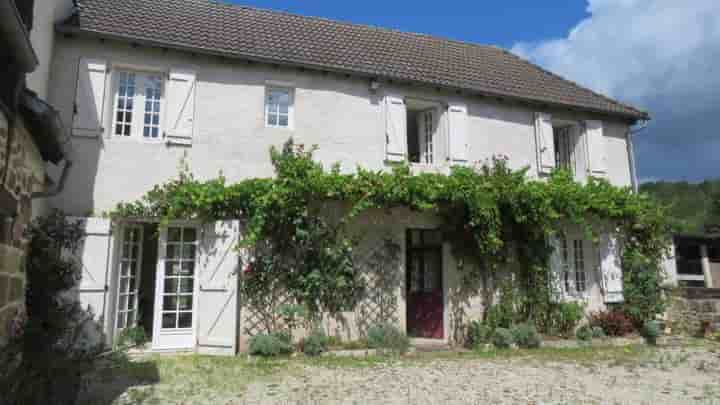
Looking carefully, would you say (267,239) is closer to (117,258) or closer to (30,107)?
(117,258)

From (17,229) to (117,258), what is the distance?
3.00 metres

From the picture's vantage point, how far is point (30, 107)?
3900 millimetres

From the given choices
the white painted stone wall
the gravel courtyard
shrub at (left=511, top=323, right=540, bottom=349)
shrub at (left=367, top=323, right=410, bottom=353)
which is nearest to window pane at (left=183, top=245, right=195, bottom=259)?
the white painted stone wall

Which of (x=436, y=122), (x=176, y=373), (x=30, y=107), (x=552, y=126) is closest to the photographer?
(x=30, y=107)

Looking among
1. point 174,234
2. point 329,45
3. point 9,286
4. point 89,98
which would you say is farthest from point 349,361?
point 329,45

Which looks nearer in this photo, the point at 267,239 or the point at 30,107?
the point at 30,107

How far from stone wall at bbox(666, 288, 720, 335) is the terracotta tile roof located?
399 cm

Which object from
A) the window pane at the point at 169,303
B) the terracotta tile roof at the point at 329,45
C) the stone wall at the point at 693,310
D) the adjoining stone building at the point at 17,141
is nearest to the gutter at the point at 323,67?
the terracotta tile roof at the point at 329,45

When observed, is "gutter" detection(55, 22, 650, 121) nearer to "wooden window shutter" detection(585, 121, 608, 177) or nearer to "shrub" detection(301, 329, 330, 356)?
"wooden window shutter" detection(585, 121, 608, 177)

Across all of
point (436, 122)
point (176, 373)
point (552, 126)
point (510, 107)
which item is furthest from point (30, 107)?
point (552, 126)

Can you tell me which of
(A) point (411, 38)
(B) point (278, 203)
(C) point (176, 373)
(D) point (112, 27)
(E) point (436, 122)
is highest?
(A) point (411, 38)

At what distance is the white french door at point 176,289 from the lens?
6.89m

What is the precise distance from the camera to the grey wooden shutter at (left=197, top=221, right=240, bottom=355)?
6762mm

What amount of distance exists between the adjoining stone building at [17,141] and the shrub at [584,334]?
8.39m
